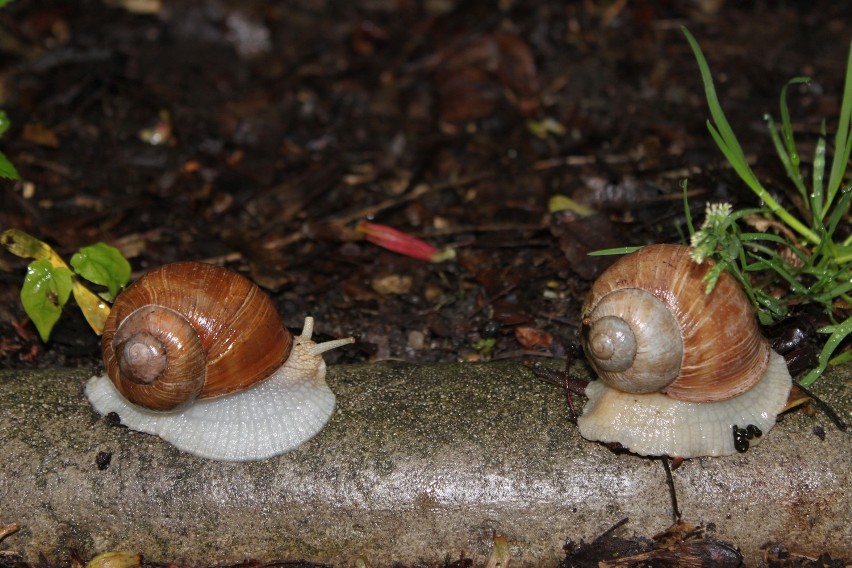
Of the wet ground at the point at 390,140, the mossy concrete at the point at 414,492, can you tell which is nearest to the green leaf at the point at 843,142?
the wet ground at the point at 390,140

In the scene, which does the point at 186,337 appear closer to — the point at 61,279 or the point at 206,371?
the point at 206,371

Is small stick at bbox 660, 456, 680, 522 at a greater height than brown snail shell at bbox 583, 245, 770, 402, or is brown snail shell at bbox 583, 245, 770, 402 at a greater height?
brown snail shell at bbox 583, 245, 770, 402

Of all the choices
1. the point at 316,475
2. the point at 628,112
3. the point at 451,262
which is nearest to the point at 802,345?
the point at 451,262

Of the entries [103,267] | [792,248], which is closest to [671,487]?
[792,248]

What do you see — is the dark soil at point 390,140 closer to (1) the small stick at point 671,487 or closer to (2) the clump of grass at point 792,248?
(2) the clump of grass at point 792,248

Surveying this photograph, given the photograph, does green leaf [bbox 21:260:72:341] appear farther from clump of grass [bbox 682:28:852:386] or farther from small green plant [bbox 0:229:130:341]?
clump of grass [bbox 682:28:852:386]

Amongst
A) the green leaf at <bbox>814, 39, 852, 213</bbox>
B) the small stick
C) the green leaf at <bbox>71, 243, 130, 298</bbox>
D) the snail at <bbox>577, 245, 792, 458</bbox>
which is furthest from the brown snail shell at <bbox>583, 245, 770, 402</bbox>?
the green leaf at <bbox>71, 243, 130, 298</bbox>

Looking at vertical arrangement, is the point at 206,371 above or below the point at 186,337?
below
